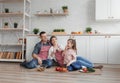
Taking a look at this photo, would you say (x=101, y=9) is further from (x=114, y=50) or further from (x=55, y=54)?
(x=55, y=54)

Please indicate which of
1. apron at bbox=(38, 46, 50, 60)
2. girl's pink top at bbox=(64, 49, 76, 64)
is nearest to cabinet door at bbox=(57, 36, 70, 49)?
apron at bbox=(38, 46, 50, 60)

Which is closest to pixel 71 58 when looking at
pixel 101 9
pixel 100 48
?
pixel 100 48

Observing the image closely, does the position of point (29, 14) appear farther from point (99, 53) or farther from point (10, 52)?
point (99, 53)

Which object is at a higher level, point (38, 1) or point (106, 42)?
point (38, 1)

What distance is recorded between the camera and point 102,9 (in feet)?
15.8

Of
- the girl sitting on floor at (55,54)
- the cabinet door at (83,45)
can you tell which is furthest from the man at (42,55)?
the cabinet door at (83,45)

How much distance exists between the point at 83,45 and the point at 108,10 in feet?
3.39

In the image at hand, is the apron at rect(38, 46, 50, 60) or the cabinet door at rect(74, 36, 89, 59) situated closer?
the apron at rect(38, 46, 50, 60)

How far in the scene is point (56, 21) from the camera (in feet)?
17.6

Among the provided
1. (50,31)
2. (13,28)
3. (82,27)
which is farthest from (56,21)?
(13,28)

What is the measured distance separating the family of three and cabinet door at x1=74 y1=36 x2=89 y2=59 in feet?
1.43

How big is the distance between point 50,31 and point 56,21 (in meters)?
0.31

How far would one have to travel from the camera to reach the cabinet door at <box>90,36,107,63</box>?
457 cm

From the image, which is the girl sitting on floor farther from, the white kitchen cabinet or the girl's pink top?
the white kitchen cabinet
